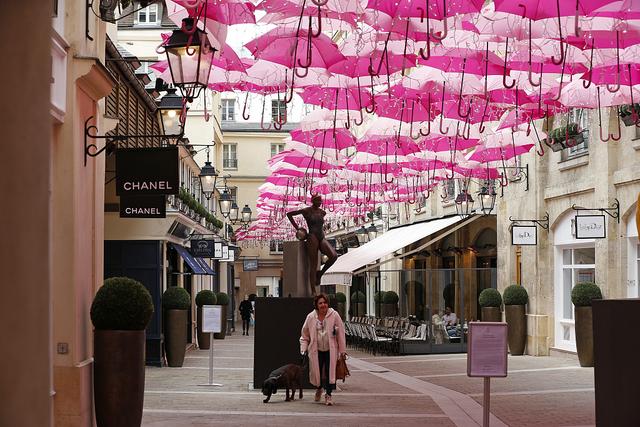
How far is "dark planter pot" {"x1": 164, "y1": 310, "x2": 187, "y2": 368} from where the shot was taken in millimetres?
25750

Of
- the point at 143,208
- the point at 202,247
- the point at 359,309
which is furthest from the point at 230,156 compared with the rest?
the point at 143,208

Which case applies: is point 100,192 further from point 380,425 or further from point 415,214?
point 415,214

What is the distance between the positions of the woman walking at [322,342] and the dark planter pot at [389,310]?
17.1m

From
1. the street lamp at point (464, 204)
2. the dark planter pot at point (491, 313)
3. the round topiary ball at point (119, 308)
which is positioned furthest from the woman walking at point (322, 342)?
the street lamp at point (464, 204)

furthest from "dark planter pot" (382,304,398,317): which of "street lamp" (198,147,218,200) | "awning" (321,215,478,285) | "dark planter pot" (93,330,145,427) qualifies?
"dark planter pot" (93,330,145,427)

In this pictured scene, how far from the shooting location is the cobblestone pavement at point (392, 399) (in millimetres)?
14500

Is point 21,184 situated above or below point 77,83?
below

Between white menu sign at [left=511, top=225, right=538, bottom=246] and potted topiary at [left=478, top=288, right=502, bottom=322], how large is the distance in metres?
2.62

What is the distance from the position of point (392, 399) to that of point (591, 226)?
8.28 meters

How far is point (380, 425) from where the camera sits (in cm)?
1386

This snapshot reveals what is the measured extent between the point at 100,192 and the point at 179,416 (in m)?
3.28

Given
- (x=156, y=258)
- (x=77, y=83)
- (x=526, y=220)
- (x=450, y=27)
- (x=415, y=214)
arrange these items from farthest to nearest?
(x=415, y=214), (x=526, y=220), (x=156, y=258), (x=450, y=27), (x=77, y=83)

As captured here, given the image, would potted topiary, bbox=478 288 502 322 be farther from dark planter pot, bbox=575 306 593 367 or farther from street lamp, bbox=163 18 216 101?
street lamp, bbox=163 18 216 101

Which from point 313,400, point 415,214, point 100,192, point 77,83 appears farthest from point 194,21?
point 415,214
